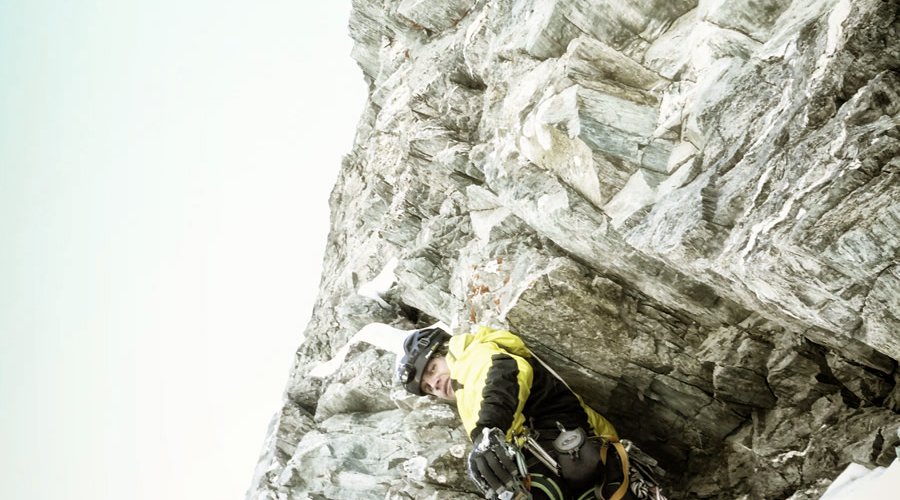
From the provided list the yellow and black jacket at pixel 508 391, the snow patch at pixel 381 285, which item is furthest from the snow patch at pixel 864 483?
the snow patch at pixel 381 285

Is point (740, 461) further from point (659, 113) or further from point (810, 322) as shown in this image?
point (659, 113)

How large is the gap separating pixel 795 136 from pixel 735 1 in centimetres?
310

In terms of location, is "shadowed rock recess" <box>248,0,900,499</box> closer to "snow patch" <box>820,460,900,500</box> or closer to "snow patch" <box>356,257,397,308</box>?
"snow patch" <box>820,460,900,500</box>

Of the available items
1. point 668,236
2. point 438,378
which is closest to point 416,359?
point 438,378

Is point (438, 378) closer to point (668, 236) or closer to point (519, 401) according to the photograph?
point (519, 401)

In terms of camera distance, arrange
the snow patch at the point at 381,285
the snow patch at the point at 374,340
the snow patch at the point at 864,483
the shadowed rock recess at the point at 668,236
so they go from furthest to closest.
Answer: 1. the snow patch at the point at 381,285
2. the snow patch at the point at 374,340
3. the shadowed rock recess at the point at 668,236
4. the snow patch at the point at 864,483

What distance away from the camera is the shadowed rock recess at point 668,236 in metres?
6.22

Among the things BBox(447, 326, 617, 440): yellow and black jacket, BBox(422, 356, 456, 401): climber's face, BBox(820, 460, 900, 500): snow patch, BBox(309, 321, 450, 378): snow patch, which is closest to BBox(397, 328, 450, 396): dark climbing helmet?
BBox(422, 356, 456, 401): climber's face

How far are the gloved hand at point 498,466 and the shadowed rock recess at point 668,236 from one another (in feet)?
9.17

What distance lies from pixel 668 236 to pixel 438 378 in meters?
4.80

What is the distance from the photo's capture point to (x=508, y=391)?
27.9ft

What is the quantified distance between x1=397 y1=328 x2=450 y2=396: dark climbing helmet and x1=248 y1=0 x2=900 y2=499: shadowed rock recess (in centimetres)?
A: 136

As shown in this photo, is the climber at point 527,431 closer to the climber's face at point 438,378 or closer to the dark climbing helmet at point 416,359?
the climber's face at point 438,378

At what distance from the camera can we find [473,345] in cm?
957
